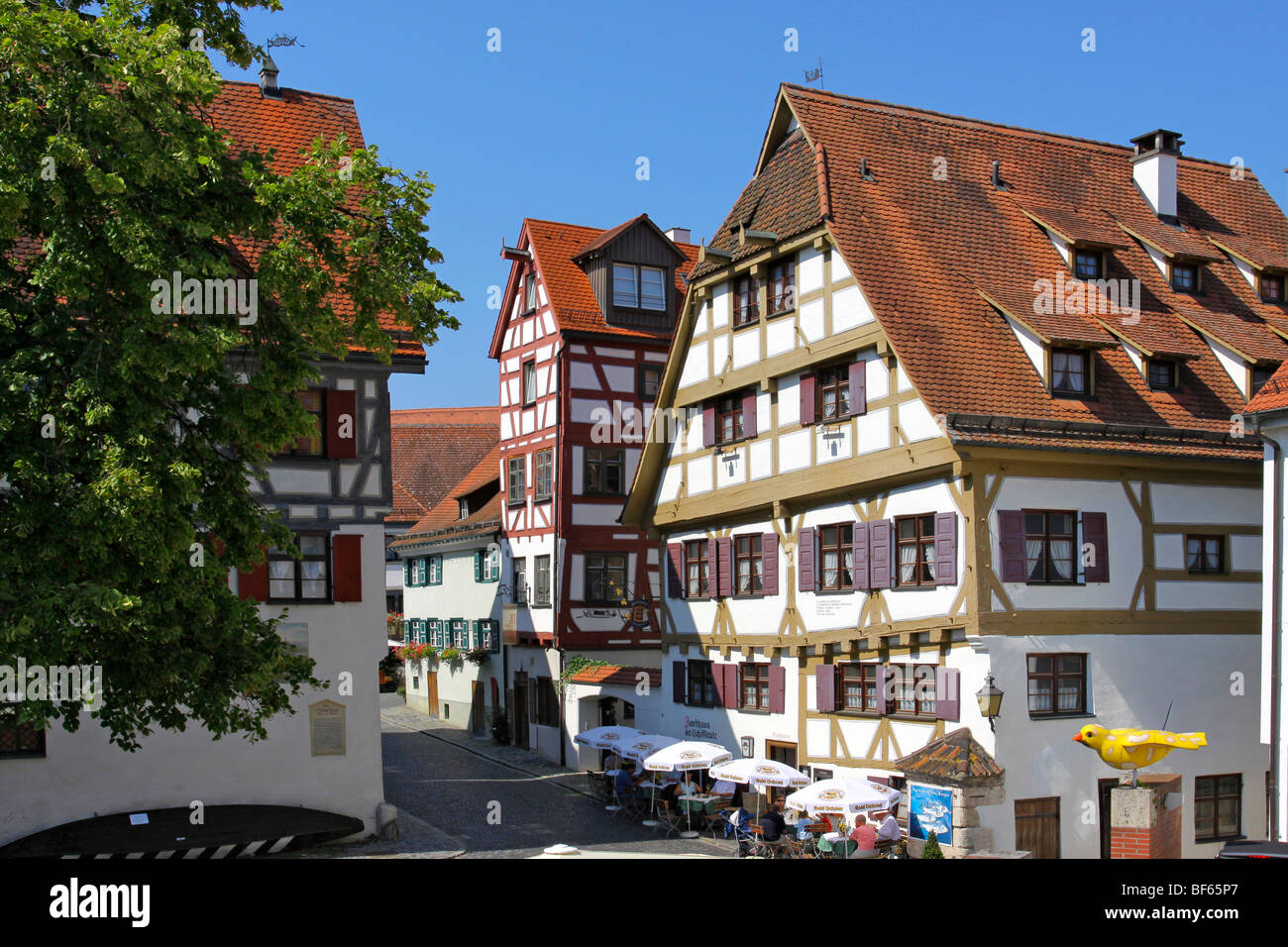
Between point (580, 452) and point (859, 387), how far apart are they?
12838 mm

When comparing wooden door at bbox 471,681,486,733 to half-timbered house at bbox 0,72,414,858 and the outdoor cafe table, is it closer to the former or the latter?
the outdoor cafe table

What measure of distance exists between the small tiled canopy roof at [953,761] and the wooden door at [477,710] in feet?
65.8

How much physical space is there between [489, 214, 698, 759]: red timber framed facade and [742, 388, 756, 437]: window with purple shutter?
26.1 feet

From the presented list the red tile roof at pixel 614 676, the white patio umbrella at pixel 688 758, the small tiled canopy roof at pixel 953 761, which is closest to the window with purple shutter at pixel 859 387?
the small tiled canopy roof at pixel 953 761

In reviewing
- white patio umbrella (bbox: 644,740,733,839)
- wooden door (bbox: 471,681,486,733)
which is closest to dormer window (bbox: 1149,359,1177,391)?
white patio umbrella (bbox: 644,740,733,839)

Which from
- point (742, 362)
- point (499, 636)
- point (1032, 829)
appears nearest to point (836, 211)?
point (742, 362)

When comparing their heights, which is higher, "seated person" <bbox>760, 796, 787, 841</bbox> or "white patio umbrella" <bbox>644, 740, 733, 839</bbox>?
"white patio umbrella" <bbox>644, 740, 733, 839</bbox>

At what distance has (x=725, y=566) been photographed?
79.9 ft

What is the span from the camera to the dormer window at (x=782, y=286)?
22.2m

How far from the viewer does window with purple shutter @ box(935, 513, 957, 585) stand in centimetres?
1847

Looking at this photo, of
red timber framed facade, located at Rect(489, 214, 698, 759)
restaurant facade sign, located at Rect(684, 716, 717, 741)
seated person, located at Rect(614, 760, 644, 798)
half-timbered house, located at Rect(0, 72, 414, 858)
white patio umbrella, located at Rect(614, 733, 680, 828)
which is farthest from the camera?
red timber framed facade, located at Rect(489, 214, 698, 759)

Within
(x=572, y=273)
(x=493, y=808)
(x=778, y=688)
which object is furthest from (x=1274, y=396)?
(x=572, y=273)

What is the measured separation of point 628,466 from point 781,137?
35.1 ft
